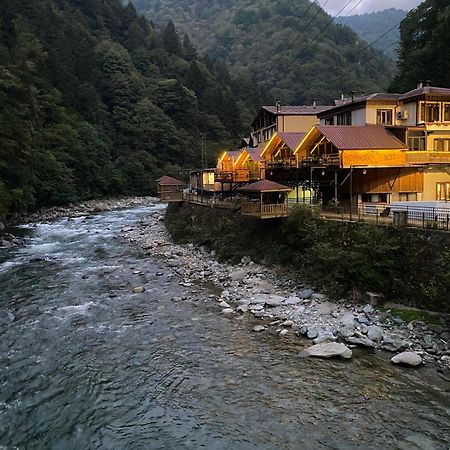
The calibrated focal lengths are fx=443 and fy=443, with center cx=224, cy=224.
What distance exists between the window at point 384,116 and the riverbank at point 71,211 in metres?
26.6

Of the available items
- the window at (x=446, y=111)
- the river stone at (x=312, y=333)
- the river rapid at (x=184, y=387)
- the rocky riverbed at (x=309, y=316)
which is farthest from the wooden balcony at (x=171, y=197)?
the river stone at (x=312, y=333)

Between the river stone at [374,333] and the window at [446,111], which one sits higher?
the window at [446,111]

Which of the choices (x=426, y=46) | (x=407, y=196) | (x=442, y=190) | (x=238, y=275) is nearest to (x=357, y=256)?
(x=238, y=275)

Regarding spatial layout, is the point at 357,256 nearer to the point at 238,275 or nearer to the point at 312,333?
the point at 312,333

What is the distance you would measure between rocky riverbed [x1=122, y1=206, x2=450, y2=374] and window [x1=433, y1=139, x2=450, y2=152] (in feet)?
44.6

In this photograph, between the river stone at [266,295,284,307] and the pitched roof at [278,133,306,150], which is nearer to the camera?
the river stone at [266,295,284,307]

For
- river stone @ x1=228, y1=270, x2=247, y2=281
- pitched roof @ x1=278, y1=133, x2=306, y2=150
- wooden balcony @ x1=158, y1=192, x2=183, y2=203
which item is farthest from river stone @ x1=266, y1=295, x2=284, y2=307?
wooden balcony @ x1=158, y1=192, x2=183, y2=203

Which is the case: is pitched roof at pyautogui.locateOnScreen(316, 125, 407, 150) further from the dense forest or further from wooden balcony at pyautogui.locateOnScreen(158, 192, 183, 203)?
the dense forest

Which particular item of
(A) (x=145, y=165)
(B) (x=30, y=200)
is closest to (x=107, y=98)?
(A) (x=145, y=165)

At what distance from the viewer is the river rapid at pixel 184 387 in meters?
10.2

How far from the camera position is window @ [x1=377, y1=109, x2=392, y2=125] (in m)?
28.2

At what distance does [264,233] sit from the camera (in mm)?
24859

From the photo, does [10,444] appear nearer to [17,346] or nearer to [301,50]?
[17,346]

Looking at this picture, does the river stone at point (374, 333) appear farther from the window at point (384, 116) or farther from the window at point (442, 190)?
the window at point (384, 116)
